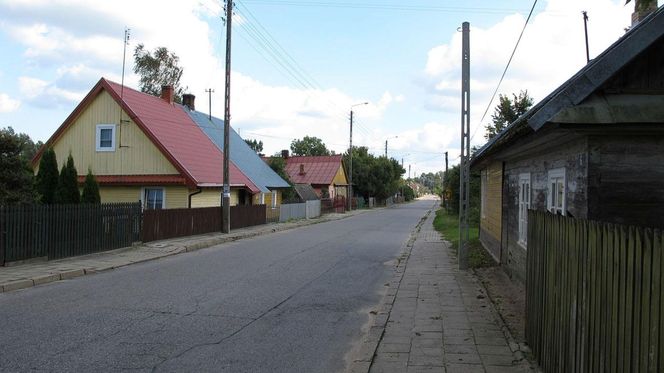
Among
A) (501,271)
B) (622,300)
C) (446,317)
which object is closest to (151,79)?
(501,271)

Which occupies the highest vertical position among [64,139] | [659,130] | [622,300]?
[64,139]

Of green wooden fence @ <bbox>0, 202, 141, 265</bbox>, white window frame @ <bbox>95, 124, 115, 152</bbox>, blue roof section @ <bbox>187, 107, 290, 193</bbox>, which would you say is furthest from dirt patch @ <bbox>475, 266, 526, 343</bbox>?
blue roof section @ <bbox>187, 107, 290, 193</bbox>

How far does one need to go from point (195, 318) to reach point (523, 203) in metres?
6.26

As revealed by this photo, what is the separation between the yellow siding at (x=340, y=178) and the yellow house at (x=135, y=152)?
32.2m

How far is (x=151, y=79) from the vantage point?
4312 centimetres

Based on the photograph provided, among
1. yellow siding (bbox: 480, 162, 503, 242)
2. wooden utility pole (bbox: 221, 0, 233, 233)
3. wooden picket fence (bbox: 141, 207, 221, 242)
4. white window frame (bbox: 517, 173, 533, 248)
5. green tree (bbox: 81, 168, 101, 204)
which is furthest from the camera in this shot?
wooden utility pole (bbox: 221, 0, 233, 233)

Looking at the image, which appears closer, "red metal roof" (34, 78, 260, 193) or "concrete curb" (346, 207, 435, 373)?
"concrete curb" (346, 207, 435, 373)

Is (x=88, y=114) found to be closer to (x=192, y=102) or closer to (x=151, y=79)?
(x=192, y=102)

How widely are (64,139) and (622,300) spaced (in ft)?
89.0

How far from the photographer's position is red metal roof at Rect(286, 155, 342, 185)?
5741cm

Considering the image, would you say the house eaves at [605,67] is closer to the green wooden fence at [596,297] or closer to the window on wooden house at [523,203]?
the green wooden fence at [596,297]

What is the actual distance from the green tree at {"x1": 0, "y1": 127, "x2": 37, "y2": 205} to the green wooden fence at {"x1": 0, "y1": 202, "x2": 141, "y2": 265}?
3.95ft

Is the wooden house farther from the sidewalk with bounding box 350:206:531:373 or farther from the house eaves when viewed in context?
the sidewalk with bounding box 350:206:531:373

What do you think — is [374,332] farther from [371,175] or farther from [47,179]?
[371,175]
